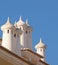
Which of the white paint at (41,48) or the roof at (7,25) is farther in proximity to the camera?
the white paint at (41,48)

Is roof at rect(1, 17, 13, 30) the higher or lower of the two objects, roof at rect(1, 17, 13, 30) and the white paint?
the higher

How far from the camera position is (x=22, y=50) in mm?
33438

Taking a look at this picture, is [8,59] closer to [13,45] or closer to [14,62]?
[14,62]

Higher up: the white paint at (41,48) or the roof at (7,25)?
the roof at (7,25)

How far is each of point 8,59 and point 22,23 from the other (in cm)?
1062

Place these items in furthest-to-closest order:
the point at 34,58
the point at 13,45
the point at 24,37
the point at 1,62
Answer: the point at 24,37 < the point at 34,58 < the point at 13,45 < the point at 1,62

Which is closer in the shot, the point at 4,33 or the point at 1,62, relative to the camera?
the point at 1,62

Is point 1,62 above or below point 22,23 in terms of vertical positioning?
below

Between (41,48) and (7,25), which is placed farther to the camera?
(41,48)

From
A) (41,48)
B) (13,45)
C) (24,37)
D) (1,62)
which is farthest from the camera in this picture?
(41,48)

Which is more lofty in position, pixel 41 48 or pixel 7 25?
pixel 7 25

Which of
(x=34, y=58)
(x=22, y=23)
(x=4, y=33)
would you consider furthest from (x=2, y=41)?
(x=22, y=23)

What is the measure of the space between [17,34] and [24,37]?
4441 mm

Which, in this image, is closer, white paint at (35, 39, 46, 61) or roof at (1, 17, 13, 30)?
roof at (1, 17, 13, 30)
